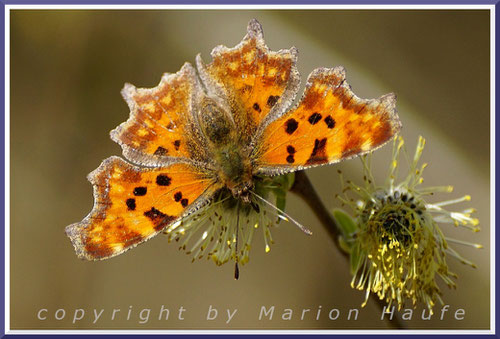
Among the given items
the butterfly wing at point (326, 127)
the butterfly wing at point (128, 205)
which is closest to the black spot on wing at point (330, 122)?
the butterfly wing at point (326, 127)

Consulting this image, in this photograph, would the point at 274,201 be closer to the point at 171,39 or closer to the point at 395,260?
the point at 395,260

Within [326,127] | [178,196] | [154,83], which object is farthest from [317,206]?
[154,83]

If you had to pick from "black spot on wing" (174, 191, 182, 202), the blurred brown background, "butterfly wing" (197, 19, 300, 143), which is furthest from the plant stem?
the blurred brown background

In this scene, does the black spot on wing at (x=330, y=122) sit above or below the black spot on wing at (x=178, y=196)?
above

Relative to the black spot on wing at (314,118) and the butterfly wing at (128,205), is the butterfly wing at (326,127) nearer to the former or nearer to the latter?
the black spot on wing at (314,118)

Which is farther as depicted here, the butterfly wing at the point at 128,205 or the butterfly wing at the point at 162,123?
the butterfly wing at the point at 162,123

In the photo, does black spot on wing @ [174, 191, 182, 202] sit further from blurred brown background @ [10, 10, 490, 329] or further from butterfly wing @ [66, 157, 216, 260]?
blurred brown background @ [10, 10, 490, 329]
